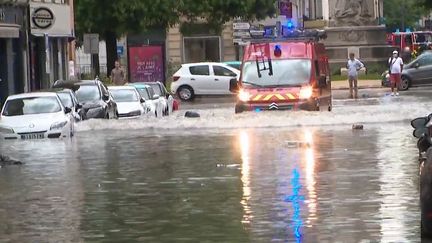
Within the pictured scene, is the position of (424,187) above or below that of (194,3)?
below

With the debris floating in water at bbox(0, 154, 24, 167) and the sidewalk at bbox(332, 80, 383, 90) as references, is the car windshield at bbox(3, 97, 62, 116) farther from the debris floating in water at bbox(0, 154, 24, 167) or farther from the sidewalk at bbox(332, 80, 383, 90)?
the sidewalk at bbox(332, 80, 383, 90)

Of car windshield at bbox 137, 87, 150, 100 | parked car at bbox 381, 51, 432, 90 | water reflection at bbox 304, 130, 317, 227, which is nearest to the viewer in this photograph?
water reflection at bbox 304, 130, 317, 227

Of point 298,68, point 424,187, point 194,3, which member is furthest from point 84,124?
point 194,3

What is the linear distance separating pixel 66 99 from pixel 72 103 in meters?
0.27

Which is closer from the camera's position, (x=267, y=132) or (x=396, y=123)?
(x=267, y=132)

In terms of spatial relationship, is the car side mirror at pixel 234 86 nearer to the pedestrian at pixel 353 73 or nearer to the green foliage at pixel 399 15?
the pedestrian at pixel 353 73

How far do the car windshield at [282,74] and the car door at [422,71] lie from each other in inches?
822

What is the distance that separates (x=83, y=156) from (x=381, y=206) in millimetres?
9855

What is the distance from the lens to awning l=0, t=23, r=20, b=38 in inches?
1646

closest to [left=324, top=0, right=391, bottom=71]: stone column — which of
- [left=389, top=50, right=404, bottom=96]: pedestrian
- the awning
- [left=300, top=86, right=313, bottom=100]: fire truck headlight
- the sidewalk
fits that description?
the sidewalk

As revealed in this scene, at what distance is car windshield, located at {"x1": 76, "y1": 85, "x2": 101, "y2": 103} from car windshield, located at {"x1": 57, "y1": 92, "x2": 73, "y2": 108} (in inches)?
95.3

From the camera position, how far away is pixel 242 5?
63.5m

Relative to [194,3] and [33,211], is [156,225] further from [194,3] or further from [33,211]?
[194,3]

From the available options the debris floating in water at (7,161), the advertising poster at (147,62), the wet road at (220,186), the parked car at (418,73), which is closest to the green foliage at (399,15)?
the parked car at (418,73)
